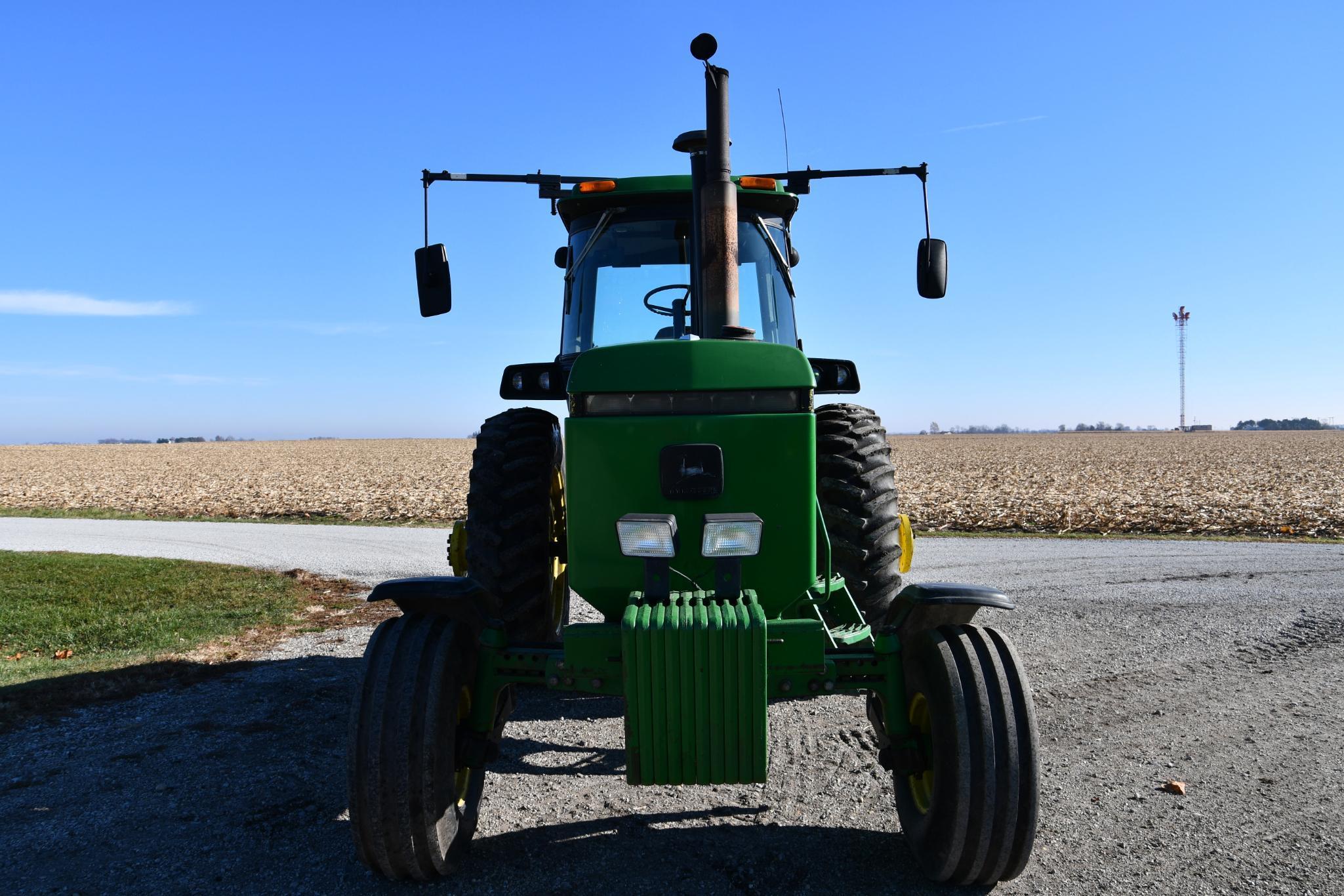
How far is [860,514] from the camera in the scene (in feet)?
14.7

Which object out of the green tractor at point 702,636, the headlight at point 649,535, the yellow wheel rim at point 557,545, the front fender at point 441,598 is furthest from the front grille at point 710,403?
the yellow wheel rim at point 557,545

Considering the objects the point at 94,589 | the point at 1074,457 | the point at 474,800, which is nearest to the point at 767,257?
the point at 474,800

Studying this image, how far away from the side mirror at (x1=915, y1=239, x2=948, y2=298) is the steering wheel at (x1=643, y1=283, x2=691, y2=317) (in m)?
1.28

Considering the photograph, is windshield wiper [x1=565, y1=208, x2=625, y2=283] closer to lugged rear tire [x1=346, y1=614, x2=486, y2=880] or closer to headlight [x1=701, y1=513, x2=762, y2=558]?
headlight [x1=701, y1=513, x2=762, y2=558]

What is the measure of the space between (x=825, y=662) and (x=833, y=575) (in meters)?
1.30

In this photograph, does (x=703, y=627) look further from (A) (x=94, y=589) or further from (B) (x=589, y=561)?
(A) (x=94, y=589)

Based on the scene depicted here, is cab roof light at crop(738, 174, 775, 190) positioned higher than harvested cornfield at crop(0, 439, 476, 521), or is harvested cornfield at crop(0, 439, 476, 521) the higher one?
cab roof light at crop(738, 174, 775, 190)

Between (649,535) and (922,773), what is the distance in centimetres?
129

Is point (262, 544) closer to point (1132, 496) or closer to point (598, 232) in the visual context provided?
point (598, 232)

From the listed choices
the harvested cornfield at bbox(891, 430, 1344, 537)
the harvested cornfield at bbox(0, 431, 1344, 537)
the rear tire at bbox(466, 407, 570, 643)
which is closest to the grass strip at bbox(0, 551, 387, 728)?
the rear tire at bbox(466, 407, 570, 643)

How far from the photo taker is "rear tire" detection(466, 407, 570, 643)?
4.30m

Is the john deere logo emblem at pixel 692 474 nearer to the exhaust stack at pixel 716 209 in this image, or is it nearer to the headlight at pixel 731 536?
the headlight at pixel 731 536

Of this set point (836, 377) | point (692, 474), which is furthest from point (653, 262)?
point (692, 474)

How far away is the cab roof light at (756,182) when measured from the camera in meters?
4.84
